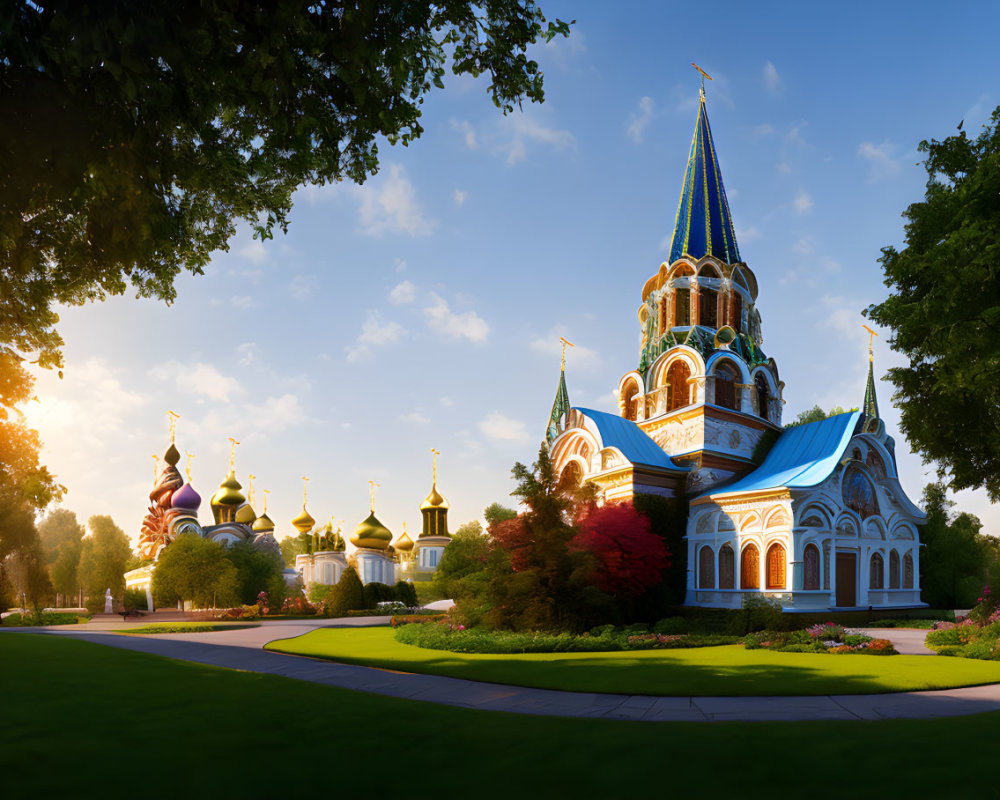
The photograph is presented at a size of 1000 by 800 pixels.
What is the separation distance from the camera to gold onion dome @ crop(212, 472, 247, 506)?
65062 millimetres

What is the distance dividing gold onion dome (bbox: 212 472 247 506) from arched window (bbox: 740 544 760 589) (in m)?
52.4

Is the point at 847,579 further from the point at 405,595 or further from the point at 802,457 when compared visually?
the point at 405,595

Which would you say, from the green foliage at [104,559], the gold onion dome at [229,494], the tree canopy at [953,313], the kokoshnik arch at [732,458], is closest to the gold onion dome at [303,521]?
the gold onion dome at [229,494]

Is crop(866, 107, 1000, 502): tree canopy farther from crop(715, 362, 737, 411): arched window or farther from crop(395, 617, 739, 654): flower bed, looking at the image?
crop(715, 362, 737, 411): arched window

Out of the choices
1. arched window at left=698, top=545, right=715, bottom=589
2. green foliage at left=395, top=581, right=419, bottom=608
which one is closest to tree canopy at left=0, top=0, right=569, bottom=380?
arched window at left=698, top=545, right=715, bottom=589

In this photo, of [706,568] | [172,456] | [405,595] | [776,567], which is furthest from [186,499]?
[776,567]

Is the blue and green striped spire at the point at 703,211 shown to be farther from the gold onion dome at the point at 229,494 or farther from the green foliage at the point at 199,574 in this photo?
the gold onion dome at the point at 229,494

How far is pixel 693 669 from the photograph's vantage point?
14312 mm

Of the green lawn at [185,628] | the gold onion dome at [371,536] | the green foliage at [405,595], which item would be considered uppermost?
the gold onion dome at [371,536]

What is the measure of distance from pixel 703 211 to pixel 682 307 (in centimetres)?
582

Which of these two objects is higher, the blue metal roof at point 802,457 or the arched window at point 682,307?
the arched window at point 682,307

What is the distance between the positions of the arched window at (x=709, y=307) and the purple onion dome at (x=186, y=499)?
142ft

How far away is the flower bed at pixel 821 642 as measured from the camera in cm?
1689

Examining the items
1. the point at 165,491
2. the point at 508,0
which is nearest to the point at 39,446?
the point at 508,0
